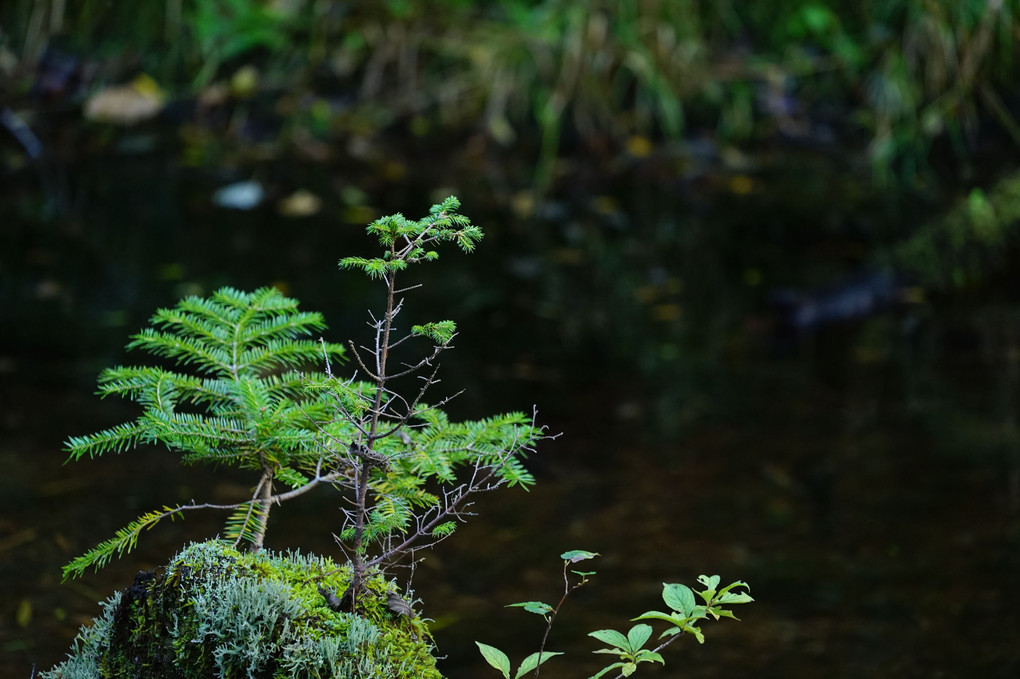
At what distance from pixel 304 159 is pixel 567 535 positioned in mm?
3798

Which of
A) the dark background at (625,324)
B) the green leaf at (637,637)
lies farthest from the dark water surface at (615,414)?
the green leaf at (637,637)

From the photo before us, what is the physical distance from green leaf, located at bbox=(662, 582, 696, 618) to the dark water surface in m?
1.00

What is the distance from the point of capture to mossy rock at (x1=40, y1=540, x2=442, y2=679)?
5.25 feet

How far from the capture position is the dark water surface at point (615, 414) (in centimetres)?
282

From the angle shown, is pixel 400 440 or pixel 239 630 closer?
pixel 239 630

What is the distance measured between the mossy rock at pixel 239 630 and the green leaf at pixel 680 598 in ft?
1.26

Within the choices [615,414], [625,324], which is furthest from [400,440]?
[625,324]

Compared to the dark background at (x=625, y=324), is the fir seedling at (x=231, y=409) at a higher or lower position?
lower

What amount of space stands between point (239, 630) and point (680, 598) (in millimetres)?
621

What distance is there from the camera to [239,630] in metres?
1.60

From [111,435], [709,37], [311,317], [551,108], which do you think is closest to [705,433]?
[311,317]

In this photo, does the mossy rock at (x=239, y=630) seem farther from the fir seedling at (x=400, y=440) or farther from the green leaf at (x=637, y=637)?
the green leaf at (x=637, y=637)

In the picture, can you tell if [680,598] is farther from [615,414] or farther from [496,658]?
[615,414]

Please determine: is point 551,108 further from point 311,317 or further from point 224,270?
point 311,317
